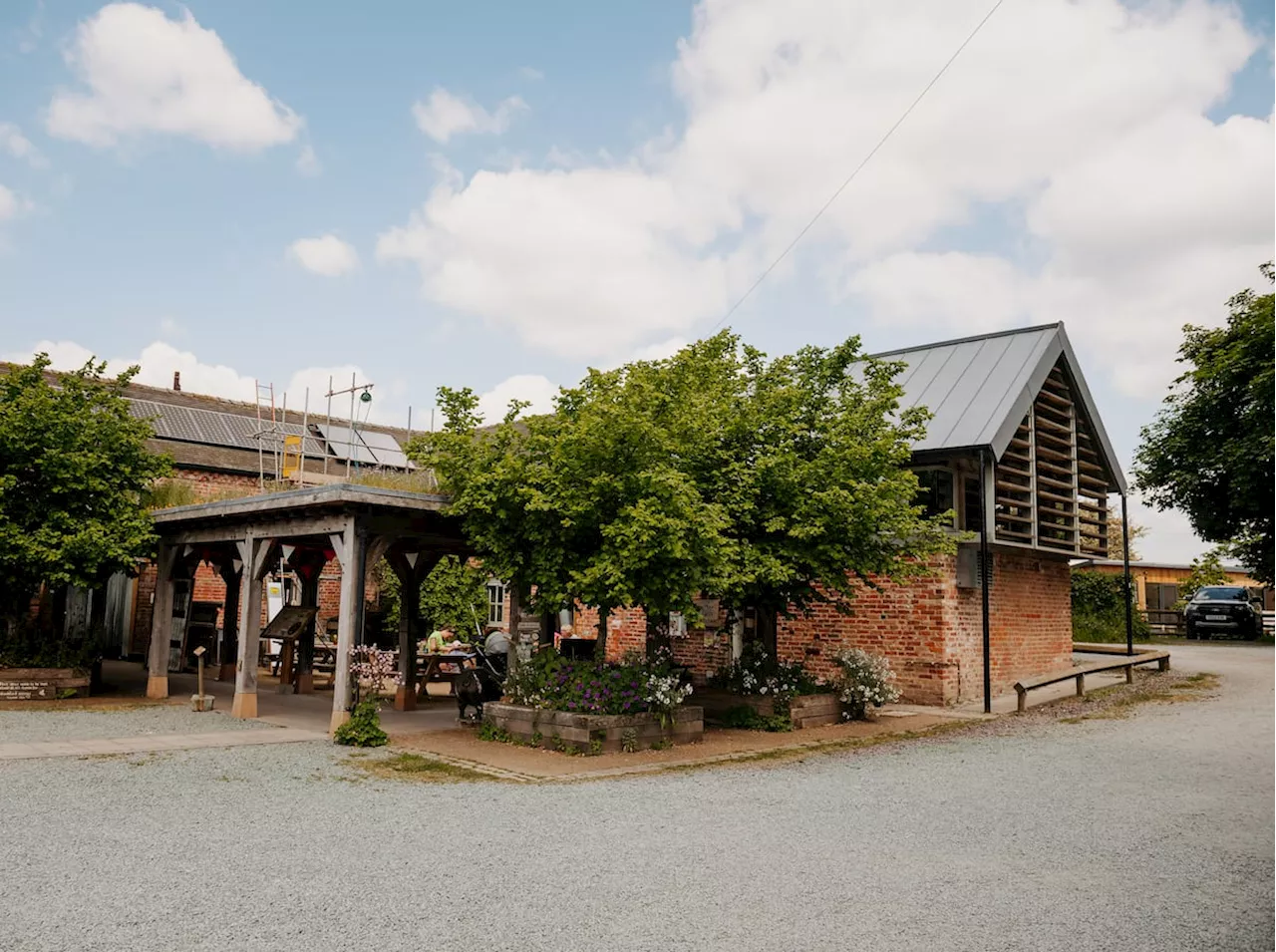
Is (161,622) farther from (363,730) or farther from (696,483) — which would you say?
(696,483)

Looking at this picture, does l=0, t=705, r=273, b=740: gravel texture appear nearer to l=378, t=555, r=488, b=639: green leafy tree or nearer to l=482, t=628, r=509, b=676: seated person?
l=482, t=628, r=509, b=676: seated person

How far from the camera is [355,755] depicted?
32.0 ft

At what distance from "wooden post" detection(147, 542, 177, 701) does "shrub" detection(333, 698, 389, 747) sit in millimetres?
5512

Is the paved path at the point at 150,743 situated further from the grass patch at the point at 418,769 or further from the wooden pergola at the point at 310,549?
the grass patch at the point at 418,769

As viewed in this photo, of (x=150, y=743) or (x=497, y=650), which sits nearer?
(x=150, y=743)

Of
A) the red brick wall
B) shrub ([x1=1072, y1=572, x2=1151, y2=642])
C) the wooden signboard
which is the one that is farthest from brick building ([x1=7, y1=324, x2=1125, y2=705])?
shrub ([x1=1072, y1=572, x2=1151, y2=642])

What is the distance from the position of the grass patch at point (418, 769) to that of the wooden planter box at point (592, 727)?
126 centimetres

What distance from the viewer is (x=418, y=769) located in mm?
9055

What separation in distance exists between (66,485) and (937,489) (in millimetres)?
12365

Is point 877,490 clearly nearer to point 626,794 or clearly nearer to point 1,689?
point 626,794

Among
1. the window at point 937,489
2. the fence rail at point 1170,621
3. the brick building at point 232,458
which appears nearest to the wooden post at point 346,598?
the brick building at point 232,458

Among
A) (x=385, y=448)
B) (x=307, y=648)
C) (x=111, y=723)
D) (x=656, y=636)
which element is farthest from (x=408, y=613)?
(x=385, y=448)

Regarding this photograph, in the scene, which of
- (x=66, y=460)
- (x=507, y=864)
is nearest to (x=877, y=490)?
(x=507, y=864)

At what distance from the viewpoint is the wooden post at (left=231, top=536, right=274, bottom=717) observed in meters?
12.4
